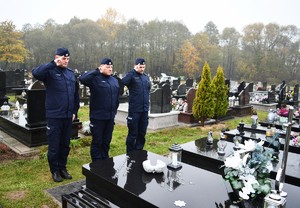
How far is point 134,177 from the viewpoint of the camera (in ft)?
10.7

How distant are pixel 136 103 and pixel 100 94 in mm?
987

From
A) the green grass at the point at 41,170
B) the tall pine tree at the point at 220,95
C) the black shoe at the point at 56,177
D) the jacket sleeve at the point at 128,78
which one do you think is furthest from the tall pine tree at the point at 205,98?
the black shoe at the point at 56,177

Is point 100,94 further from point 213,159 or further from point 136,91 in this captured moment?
point 213,159

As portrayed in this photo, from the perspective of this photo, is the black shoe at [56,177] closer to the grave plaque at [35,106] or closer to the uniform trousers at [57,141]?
the uniform trousers at [57,141]

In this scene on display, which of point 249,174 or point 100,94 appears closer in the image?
point 249,174

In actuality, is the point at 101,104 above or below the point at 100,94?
below

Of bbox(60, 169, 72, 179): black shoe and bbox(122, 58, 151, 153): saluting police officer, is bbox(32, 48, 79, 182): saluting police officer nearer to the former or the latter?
bbox(60, 169, 72, 179): black shoe

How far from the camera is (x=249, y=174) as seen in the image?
2.32 metres

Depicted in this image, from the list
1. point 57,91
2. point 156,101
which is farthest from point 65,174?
point 156,101

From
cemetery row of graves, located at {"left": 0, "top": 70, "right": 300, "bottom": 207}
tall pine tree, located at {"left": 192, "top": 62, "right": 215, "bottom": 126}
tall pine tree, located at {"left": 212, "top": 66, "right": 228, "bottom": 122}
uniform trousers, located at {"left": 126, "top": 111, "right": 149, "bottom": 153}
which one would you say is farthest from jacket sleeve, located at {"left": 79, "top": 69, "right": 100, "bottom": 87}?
tall pine tree, located at {"left": 212, "top": 66, "right": 228, "bottom": 122}

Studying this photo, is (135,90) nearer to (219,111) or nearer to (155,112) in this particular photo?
(155,112)

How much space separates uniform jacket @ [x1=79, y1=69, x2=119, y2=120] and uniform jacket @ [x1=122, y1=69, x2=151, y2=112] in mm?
746

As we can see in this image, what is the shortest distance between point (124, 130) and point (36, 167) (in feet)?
12.1

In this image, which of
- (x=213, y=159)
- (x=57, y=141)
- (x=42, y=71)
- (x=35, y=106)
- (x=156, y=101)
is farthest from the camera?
(x=156, y=101)
